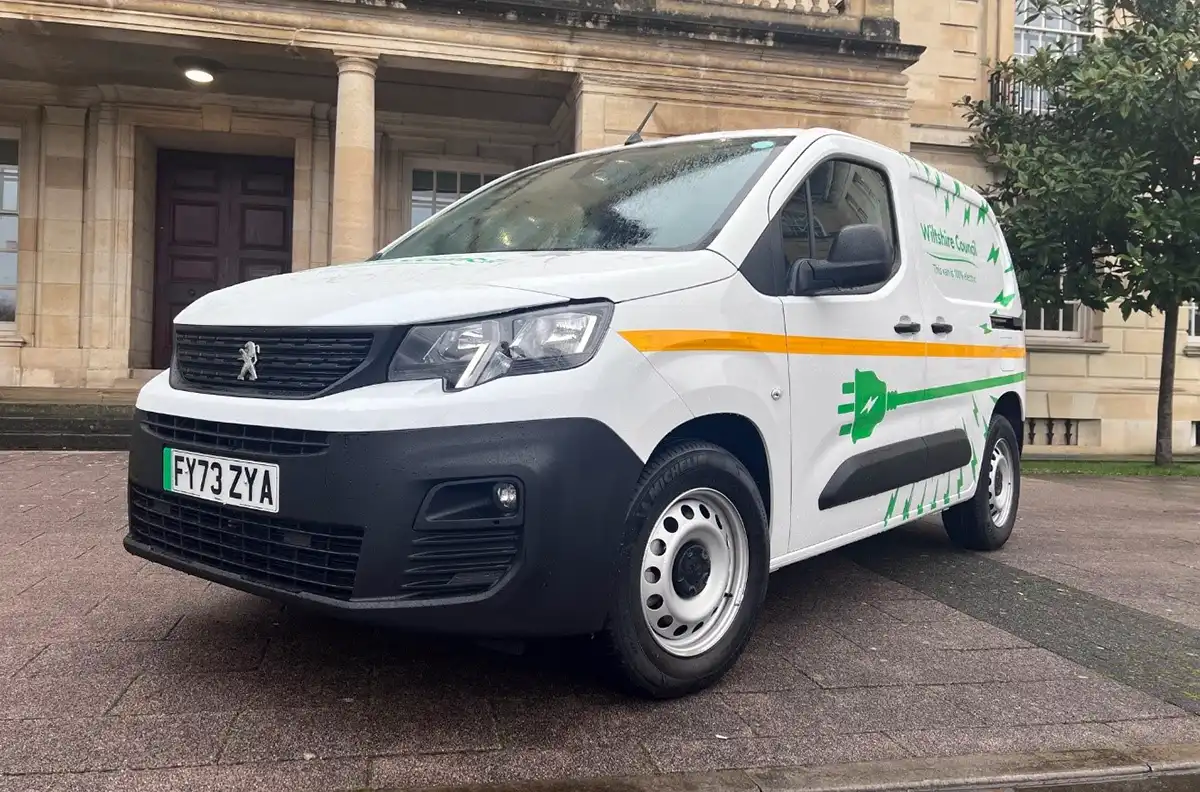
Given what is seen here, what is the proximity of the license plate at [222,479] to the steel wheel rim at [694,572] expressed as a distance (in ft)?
3.47

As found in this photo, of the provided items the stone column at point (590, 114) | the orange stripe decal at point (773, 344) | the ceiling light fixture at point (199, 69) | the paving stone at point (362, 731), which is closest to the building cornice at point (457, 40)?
the stone column at point (590, 114)

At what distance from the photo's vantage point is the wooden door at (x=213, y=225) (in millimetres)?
12641

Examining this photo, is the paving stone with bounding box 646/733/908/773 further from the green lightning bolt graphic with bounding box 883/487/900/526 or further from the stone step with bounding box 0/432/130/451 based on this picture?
the stone step with bounding box 0/432/130/451

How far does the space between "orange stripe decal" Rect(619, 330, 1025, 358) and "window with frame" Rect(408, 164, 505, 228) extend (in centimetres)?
996

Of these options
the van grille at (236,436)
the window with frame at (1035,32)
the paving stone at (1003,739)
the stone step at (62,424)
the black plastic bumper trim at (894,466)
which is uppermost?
the window with frame at (1035,32)

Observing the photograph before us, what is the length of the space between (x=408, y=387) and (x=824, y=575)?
2.93 m

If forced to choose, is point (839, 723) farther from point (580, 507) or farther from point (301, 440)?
point (301, 440)

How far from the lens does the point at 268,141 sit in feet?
40.7

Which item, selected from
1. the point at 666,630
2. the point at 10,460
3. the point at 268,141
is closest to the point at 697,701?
the point at 666,630

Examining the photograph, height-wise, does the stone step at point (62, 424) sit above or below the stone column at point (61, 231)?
below

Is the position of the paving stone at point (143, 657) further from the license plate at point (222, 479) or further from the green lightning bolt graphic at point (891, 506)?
the green lightning bolt graphic at point (891, 506)

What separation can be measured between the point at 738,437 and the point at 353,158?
8.03 meters

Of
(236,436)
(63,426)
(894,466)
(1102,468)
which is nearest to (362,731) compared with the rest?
(236,436)

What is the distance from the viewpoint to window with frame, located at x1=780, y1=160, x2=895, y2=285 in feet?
10.9
